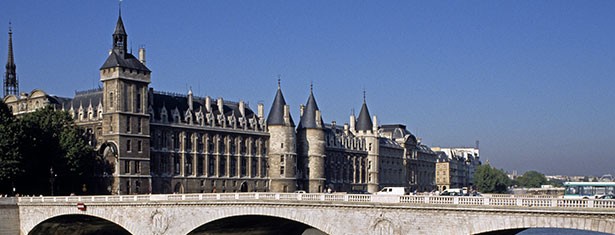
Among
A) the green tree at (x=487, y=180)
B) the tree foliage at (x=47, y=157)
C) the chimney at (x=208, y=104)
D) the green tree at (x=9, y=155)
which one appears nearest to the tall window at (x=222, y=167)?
the chimney at (x=208, y=104)

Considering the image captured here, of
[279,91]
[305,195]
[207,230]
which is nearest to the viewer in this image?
[305,195]

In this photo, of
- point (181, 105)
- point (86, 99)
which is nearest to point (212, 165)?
point (181, 105)

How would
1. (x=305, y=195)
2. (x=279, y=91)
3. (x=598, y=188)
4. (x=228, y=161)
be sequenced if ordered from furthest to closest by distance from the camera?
(x=279, y=91) < (x=228, y=161) < (x=598, y=188) < (x=305, y=195)

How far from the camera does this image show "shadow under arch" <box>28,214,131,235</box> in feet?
251

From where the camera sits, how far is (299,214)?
54.2m

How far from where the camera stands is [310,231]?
309ft

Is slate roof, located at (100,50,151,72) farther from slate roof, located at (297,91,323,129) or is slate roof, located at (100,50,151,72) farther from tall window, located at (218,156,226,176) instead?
slate roof, located at (297,91,323,129)

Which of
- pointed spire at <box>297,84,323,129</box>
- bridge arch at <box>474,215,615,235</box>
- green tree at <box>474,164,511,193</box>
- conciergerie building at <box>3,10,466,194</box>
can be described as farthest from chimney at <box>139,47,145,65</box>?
green tree at <box>474,164,511,193</box>

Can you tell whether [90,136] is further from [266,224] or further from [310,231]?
[266,224]

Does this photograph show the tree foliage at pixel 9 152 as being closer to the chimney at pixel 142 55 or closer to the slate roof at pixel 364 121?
the chimney at pixel 142 55

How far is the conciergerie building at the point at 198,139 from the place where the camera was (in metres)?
100

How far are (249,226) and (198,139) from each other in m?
46.5

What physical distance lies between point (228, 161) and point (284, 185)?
10.3 m

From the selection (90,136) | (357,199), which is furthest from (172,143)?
(357,199)
